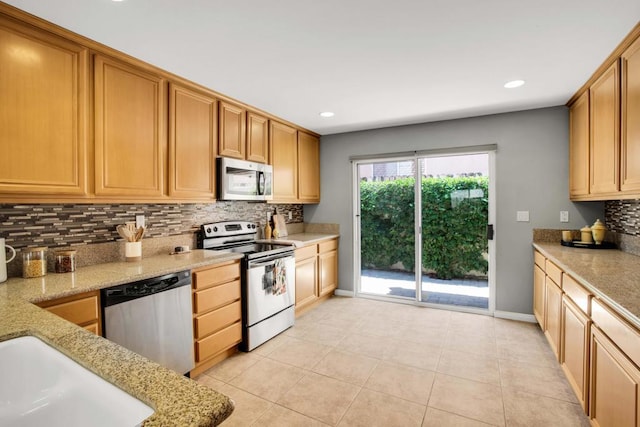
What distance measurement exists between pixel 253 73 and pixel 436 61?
136 cm

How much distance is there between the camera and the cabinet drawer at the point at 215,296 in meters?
2.40

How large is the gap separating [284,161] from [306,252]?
3.74ft

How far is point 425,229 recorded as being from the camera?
13.3ft

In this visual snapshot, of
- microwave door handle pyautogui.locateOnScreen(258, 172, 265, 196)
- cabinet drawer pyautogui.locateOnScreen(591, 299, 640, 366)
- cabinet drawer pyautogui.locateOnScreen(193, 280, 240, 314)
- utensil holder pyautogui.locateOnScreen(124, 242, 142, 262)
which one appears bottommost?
cabinet drawer pyautogui.locateOnScreen(193, 280, 240, 314)

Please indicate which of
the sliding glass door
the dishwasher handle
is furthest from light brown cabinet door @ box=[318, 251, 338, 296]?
the dishwasher handle

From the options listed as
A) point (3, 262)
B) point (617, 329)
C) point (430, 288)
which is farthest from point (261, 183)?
point (617, 329)

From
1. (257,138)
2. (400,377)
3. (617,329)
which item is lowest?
(400,377)

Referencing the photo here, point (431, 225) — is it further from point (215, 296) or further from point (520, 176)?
point (215, 296)

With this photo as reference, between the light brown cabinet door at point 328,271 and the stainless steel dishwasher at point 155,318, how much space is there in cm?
206

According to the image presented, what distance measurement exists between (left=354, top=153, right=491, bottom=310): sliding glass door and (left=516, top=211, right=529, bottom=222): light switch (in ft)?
0.97

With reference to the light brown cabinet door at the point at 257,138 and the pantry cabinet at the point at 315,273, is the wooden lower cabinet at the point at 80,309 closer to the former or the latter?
the light brown cabinet door at the point at 257,138

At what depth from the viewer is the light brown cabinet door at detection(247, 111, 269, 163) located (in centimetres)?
336

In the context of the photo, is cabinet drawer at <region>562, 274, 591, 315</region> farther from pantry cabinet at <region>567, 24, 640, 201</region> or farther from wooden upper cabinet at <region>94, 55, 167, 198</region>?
wooden upper cabinet at <region>94, 55, 167, 198</region>

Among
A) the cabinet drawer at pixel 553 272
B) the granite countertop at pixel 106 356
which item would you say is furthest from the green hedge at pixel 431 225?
the granite countertop at pixel 106 356
